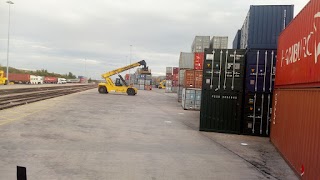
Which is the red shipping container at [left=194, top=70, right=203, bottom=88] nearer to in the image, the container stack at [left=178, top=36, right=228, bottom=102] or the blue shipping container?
the container stack at [left=178, top=36, right=228, bottom=102]

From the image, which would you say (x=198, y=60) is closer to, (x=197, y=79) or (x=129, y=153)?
(x=197, y=79)

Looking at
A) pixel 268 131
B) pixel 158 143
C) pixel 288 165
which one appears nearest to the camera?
pixel 288 165

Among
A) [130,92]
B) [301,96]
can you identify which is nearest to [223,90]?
[301,96]

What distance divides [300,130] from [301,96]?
0.92m

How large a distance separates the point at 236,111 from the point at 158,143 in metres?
4.96

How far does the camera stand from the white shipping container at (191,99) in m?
29.0

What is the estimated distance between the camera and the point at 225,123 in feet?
51.1

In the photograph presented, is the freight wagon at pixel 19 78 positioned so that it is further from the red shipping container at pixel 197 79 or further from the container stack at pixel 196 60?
the red shipping container at pixel 197 79

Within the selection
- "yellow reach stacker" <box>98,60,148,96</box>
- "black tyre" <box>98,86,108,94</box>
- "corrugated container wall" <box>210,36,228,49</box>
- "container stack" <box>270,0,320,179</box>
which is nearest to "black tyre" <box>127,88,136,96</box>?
"yellow reach stacker" <box>98,60,148,96</box>

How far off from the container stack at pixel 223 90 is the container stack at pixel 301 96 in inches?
133

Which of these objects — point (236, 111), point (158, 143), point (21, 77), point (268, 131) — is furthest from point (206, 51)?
point (21, 77)

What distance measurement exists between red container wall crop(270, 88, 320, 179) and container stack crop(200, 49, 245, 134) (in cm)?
345

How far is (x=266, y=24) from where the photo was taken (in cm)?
1574

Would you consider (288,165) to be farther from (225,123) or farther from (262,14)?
(262,14)
